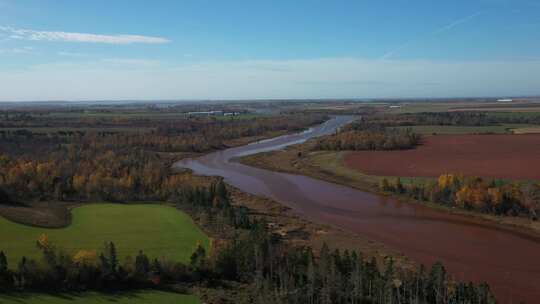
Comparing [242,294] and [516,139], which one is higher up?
[516,139]

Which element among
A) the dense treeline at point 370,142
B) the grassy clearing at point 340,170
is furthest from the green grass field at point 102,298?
the dense treeline at point 370,142

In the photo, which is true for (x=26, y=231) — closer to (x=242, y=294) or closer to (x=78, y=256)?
(x=78, y=256)

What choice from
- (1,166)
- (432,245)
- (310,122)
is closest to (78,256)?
(432,245)

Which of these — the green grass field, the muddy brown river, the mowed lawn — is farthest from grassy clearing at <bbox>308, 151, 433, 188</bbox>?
the green grass field

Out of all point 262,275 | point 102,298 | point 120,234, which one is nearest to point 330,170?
point 120,234

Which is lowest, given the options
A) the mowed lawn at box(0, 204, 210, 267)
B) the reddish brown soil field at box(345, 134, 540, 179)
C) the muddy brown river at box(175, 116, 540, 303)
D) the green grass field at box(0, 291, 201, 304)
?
the muddy brown river at box(175, 116, 540, 303)

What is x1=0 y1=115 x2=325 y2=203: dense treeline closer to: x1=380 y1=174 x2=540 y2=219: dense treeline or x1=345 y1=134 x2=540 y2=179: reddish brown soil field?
x1=380 y1=174 x2=540 y2=219: dense treeline

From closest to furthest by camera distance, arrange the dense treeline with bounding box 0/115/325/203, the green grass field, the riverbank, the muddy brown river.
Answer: the green grass field, the muddy brown river, the riverbank, the dense treeline with bounding box 0/115/325/203
